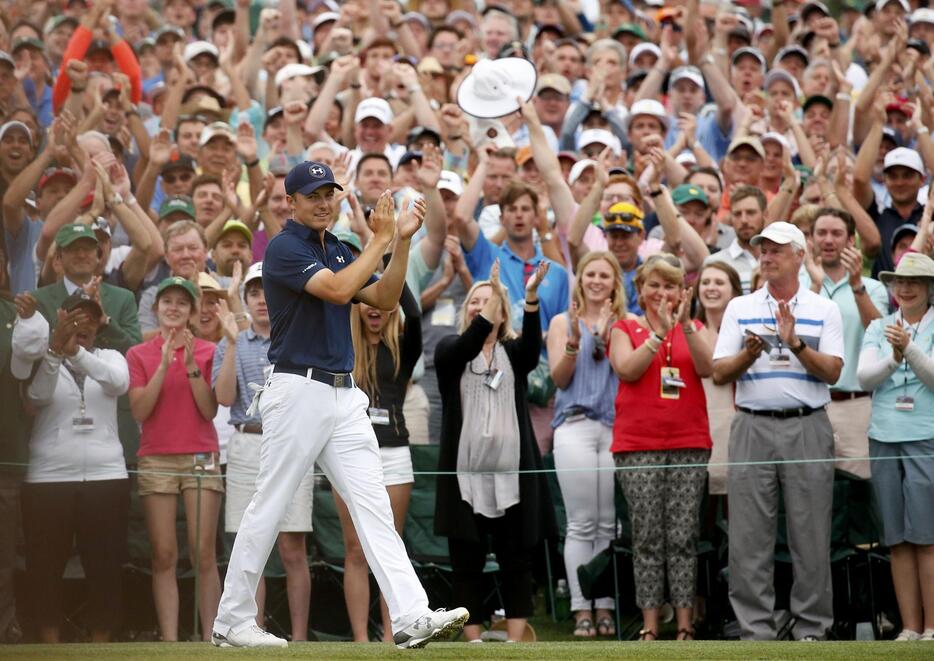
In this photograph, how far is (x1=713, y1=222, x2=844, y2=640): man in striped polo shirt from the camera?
9125 millimetres

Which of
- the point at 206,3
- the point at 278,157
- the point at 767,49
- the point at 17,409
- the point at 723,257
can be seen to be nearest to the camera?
the point at 17,409

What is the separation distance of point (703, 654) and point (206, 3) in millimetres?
14029

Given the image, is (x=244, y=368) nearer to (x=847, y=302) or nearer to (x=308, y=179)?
(x=308, y=179)

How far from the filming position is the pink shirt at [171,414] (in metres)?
9.46

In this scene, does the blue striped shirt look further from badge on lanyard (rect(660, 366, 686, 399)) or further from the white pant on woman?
badge on lanyard (rect(660, 366, 686, 399))

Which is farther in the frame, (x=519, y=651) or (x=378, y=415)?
(x=378, y=415)

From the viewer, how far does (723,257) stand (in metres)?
11.1

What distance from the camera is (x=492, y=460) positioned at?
30.8ft

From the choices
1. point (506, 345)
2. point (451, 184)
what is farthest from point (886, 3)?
point (506, 345)

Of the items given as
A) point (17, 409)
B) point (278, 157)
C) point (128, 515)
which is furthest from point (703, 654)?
point (278, 157)

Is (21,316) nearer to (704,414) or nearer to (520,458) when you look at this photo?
(520,458)

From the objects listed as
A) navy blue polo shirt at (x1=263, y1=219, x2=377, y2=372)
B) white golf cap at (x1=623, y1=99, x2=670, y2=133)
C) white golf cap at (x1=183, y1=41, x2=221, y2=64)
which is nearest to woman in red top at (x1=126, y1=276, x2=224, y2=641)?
navy blue polo shirt at (x1=263, y1=219, x2=377, y2=372)

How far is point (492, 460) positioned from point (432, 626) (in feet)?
7.75

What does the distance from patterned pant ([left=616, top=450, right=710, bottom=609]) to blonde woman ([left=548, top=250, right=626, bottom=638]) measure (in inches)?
11.7
